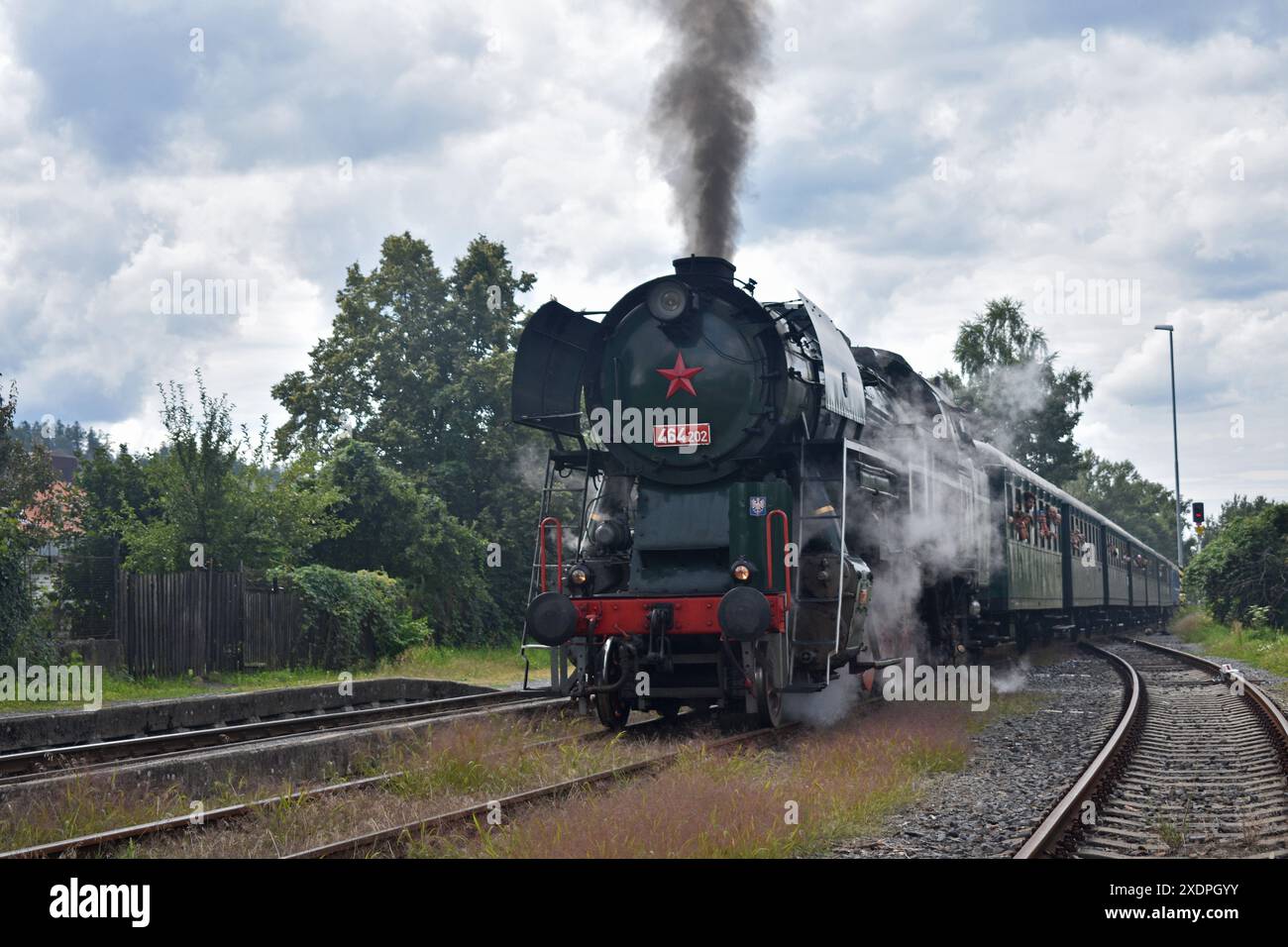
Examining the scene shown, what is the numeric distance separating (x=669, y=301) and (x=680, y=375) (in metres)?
0.65

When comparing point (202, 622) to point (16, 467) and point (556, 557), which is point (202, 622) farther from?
point (16, 467)

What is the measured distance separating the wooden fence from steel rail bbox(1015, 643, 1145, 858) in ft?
40.4

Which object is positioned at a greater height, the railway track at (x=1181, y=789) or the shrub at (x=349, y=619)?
the shrub at (x=349, y=619)

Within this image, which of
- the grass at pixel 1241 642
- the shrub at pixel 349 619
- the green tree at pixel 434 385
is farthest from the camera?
the green tree at pixel 434 385

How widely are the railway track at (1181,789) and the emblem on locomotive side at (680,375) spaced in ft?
14.5

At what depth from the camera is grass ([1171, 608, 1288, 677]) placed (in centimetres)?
2070

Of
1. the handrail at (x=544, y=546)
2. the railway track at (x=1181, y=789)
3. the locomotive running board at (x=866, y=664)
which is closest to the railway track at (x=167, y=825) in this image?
the handrail at (x=544, y=546)

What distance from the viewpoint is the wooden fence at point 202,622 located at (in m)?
16.6

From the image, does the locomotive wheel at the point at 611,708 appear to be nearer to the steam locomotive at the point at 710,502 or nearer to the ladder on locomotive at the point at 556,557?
the steam locomotive at the point at 710,502

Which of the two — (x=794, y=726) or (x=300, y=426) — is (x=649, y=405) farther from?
(x=300, y=426)

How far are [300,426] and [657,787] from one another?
27174 millimetres

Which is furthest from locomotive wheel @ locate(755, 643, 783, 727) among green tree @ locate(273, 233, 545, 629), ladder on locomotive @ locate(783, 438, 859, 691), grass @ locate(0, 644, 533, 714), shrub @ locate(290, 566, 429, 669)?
green tree @ locate(273, 233, 545, 629)

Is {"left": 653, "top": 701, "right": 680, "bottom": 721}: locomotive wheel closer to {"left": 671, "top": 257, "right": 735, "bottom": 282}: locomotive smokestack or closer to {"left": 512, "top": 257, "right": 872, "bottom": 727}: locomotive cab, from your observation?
{"left": 512, "top": 257, "right": 872, "bottom": 727}: locomotive cab

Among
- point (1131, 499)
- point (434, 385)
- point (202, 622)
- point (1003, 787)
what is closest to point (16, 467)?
point (434, 385)
